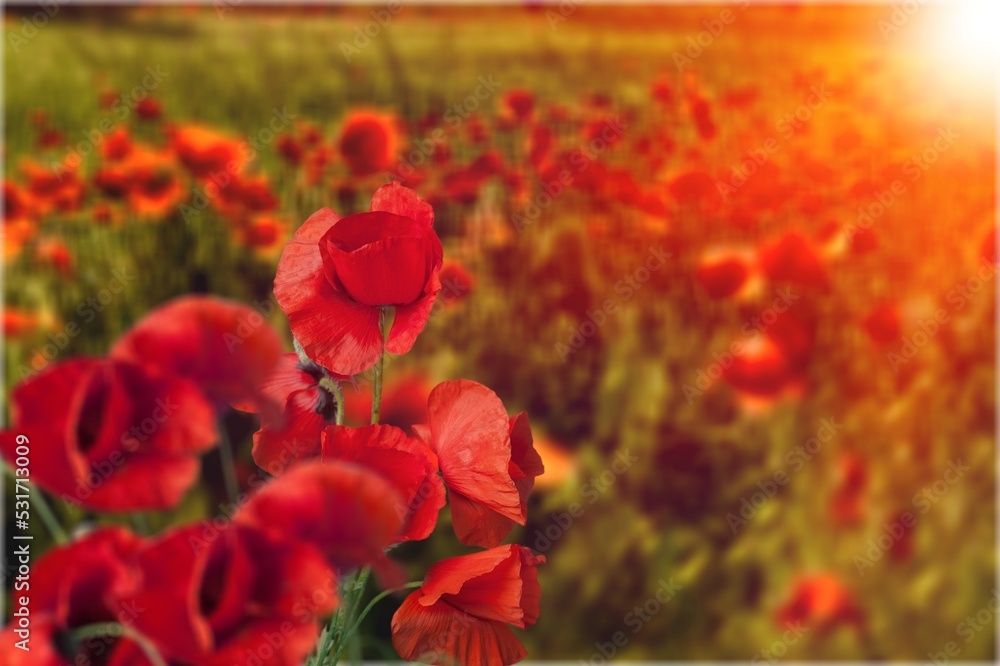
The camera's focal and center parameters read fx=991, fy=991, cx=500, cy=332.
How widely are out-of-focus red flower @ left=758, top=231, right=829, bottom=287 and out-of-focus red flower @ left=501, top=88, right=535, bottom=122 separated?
33 cm

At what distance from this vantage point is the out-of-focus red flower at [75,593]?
0.71 ft

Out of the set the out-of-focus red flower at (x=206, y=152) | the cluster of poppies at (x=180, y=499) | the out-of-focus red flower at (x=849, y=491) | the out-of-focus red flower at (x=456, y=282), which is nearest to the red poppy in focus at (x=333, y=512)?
the cluster of poppies at (x=180, y=499)

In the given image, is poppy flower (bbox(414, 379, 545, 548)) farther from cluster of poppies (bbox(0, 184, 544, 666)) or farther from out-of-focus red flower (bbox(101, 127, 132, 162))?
out-of-focus red flower (bbox(101, 127, 132, 162))

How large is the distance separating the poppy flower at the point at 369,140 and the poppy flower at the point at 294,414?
2.80 ft

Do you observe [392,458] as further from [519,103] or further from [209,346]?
[519,103]

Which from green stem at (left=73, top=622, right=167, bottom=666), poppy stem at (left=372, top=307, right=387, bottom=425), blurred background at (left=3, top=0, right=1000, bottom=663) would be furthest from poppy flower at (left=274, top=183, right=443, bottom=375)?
blurred background at (left=3, top=0, right=1000, bottom=663)

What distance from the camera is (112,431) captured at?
0.69 feet

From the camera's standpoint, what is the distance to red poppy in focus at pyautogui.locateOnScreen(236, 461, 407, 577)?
0.71ft

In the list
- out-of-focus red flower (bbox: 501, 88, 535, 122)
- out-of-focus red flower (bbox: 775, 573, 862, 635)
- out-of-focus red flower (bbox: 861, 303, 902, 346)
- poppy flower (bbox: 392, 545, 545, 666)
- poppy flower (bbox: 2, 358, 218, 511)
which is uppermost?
out-of-focus red flower (bbox: 501, 88, 535, 122)

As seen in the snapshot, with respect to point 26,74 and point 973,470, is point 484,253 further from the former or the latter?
point 973,470

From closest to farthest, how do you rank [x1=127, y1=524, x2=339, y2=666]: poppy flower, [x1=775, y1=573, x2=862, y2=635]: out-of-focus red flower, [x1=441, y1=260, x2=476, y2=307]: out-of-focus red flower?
[x1=127, y1=524, x2=339, y2=666]: poppy flower, [x1=441, y1=260, x2=476, y2=307]: out-of-focus red flower, [x1=775, y1=573, x2=862, y2=635]: out-of-focus red flower

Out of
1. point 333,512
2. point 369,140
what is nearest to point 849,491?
point 369,140

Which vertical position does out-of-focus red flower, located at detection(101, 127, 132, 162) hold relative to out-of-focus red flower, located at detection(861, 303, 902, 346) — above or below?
above

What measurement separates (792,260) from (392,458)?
1009 millimetres
